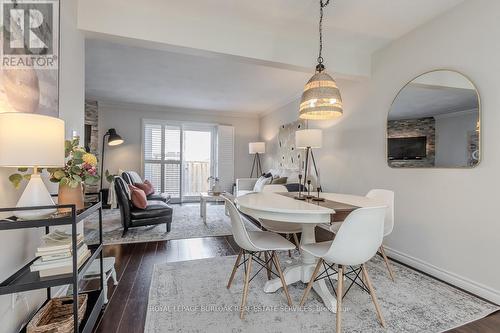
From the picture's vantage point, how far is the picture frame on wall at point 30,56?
123 cm

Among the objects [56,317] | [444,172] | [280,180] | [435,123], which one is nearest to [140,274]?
[56,317]

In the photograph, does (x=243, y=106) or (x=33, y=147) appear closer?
(x=33, y=147)

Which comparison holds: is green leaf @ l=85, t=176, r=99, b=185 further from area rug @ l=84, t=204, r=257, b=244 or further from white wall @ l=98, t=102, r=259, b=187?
white wall @ l=98, t=102, r=259, b=187

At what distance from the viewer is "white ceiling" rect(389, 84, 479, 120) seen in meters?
2.14

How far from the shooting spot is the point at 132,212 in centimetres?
352

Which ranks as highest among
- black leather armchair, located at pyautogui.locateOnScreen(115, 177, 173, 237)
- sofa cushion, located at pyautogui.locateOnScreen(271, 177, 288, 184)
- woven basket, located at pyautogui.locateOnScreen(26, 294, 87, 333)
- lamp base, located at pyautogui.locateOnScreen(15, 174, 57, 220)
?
lamp base, located at pyautogui.locateOnScreen(15, 174, 57, 220)

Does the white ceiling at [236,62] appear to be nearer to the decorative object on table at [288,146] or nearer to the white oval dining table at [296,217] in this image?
the decorative object on table at [288,146]

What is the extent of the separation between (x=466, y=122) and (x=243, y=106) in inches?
183

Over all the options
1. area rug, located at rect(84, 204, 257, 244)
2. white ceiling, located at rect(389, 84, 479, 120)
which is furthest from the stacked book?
white ceiling, located at rect(389, 84, 479, 120)

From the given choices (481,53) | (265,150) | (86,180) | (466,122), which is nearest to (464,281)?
(466,122)

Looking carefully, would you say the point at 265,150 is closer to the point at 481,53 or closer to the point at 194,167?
the point at 194,167

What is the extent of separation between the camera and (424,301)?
1935 mm

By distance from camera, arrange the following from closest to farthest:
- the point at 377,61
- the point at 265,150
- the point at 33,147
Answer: the point at 33,147
the point at 377,61
the point at 265,150

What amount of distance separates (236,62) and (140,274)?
114 inches
